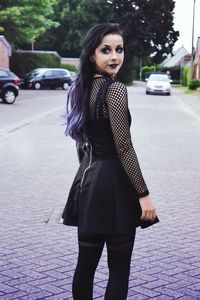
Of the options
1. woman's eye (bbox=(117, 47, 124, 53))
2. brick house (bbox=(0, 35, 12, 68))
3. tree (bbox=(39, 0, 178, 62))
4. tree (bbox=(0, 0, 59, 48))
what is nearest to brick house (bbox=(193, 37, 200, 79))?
tree (bbox=(39, 0, 178, 62))

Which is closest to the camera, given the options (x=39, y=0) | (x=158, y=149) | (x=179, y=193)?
(x=179, y=193)

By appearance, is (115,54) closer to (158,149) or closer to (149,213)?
(149,213)

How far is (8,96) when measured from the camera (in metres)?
26.7

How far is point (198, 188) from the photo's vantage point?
8031mm

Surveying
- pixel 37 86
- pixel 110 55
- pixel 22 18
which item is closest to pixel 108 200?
pixel 110 55

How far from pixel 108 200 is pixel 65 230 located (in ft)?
9.91

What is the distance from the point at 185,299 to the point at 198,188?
4.27 m

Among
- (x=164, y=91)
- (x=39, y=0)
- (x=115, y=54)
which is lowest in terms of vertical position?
(x=164, y=91)

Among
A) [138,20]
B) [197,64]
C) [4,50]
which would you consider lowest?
[197,64]

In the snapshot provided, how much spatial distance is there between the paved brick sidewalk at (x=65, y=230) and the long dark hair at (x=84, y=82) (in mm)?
1513

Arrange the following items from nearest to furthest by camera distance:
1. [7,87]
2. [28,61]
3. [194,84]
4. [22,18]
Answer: [7,87]
[22,18]
[194,84]
[28,61]

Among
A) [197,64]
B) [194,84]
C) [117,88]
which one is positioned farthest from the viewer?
[197,64]

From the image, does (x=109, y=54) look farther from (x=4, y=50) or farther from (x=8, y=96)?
(x=4, y=50)

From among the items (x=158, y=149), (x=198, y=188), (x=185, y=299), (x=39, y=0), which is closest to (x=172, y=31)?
(x=39, y=0)
